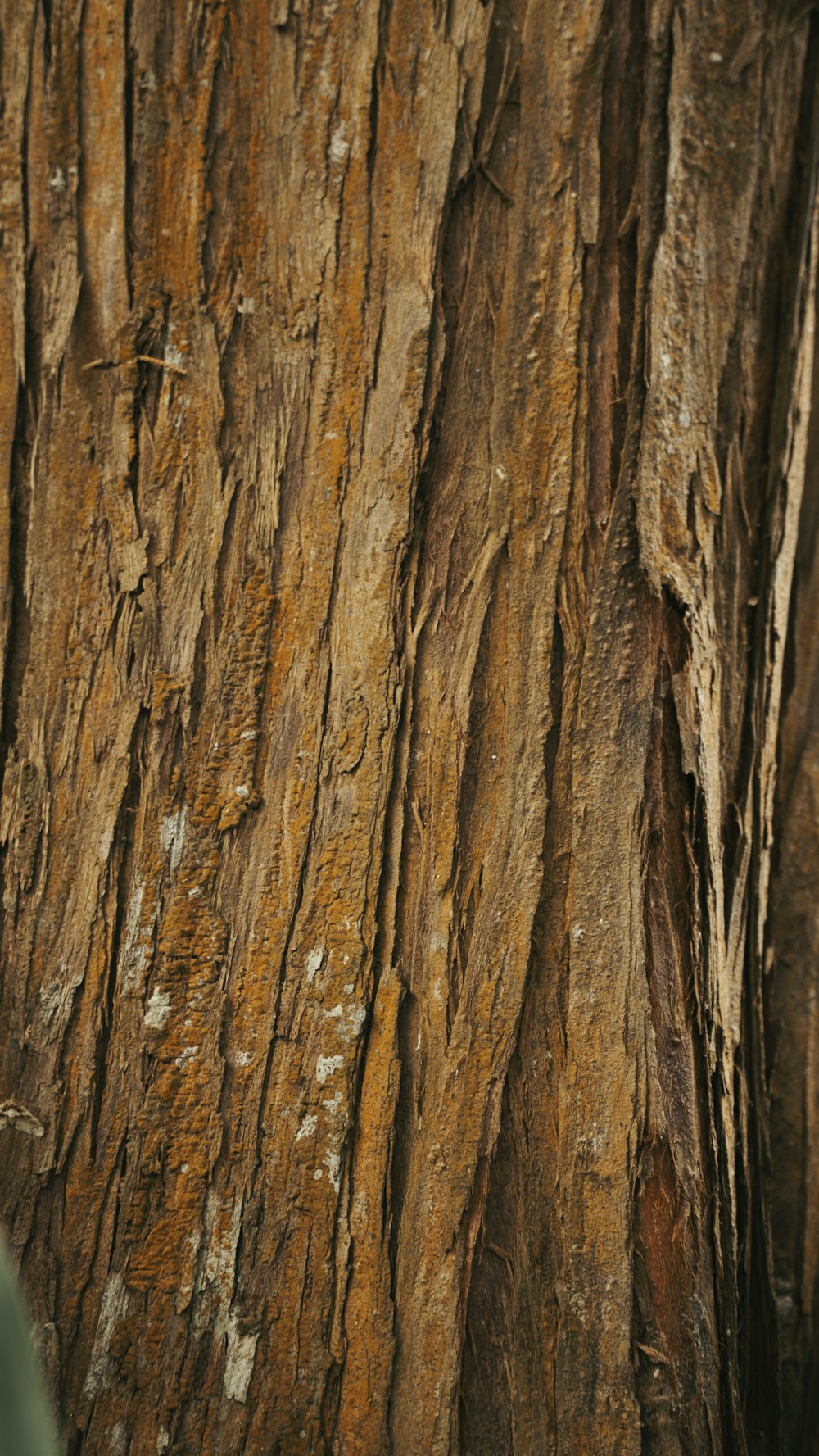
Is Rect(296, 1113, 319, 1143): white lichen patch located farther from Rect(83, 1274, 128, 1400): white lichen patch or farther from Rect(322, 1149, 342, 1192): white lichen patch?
Rect(83, 1274, 128, 1400): white lichen patch

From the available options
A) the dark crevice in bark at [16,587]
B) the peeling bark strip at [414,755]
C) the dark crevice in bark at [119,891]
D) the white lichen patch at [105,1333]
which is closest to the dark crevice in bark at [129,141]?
the peeling bark strip at [414,755]

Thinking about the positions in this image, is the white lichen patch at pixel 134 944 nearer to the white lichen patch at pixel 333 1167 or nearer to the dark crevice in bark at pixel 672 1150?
the white lichen patch at pixel 333 1167

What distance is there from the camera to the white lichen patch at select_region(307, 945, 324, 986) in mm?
1011

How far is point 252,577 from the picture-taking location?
103 cm

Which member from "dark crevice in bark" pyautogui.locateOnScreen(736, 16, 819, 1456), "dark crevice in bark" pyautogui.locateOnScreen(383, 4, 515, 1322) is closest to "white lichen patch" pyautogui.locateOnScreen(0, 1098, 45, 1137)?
"dark crevice in bark" pyautogui.locateOnScreen(383, 4, 515, 1322)

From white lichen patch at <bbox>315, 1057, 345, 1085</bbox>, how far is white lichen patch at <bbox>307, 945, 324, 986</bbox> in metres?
0.09

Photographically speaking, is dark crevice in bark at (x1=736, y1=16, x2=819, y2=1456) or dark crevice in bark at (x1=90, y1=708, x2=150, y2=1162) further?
dark crevice in bark at (x1=90, y1=708, x2=150, y2=1162)

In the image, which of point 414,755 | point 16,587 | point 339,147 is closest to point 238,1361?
point 414,755

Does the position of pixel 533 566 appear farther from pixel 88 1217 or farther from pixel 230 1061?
pixel 88 1217

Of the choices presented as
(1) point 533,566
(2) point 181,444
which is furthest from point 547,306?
(2) point 181,444

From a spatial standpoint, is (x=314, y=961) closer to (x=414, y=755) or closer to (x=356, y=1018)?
(x=356, y=1018)

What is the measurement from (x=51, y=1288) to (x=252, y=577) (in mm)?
849

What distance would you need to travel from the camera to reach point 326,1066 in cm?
100

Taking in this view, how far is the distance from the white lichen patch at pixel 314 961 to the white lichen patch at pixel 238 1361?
1.26 ft
